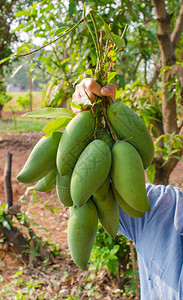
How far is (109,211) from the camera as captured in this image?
780 millimetres

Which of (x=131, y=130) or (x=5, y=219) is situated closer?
(x=131, y=130)

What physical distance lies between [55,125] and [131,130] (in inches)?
8.0

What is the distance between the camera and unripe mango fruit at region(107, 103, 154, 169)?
0.72 meters

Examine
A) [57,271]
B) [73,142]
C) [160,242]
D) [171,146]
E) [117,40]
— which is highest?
[117,40]

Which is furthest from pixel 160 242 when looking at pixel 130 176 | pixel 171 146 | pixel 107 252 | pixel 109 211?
pixel 107 252

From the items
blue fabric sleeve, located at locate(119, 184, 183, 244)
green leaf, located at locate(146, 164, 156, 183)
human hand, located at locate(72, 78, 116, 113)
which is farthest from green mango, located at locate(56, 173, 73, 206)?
green leaf, located at locate(146, 164, 156, 183)

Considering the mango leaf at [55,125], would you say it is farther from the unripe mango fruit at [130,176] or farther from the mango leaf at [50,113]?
the unripe mango fruit at [130,176]

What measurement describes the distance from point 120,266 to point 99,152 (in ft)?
6.74

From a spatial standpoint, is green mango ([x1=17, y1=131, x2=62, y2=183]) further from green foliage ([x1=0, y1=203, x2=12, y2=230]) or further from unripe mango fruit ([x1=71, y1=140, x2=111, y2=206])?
green foliage ([x1=0, y1=203, x2=12, y2=230])

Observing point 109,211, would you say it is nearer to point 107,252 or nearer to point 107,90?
point 107,90

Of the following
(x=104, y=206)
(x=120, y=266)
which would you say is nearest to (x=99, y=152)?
(x=104, y=206)

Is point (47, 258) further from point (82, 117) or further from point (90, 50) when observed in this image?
point (82, 117)

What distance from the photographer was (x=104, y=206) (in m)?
0.77

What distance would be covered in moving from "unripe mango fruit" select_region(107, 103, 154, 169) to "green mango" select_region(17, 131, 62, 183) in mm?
166
